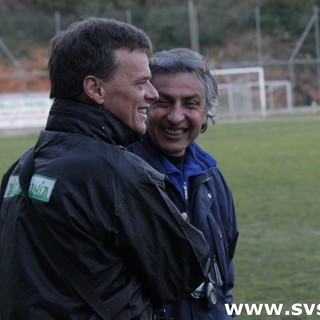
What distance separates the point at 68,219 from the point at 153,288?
1.10 feet

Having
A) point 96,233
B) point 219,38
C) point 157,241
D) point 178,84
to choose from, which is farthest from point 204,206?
point 219,38

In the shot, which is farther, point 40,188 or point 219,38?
point 219,38

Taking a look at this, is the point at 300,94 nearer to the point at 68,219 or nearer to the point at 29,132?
the point at 29,132

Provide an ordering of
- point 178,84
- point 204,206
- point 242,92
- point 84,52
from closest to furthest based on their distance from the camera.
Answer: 1. point 84,52
2. point 204,206
3. point 178,84
4. point 242,92

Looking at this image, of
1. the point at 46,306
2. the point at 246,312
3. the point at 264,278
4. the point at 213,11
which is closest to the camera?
the point at 46,306

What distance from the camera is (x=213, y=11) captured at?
2036 inches

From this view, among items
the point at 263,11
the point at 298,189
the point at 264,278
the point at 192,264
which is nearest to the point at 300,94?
the point at 263,11

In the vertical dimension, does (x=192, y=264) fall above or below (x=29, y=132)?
above

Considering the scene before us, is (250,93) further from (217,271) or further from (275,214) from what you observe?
(217,271)

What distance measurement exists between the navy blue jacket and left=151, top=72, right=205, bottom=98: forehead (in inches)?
8.3

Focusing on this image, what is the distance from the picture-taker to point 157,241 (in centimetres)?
259

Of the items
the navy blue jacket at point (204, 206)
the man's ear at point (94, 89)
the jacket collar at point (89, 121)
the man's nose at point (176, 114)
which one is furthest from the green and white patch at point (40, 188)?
the man's nose at point (176, 114)

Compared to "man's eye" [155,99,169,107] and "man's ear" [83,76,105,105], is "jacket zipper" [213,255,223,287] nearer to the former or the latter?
"man's eye" [155,99,169,107]

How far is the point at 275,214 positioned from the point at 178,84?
8369mm
